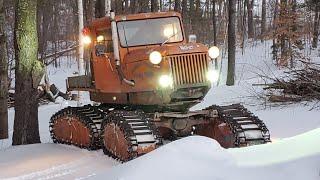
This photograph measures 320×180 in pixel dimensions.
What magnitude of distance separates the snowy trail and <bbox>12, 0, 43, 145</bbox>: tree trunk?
0.84m

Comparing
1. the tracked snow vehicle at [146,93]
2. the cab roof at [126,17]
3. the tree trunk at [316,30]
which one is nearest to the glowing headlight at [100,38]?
the tracked snow vehicle at [146,93]

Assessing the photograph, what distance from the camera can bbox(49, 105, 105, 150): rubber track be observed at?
10.1 meters

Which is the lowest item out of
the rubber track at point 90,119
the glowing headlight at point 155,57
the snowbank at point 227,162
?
the rubber track at point 90,119

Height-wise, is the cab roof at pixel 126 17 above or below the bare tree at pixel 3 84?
above

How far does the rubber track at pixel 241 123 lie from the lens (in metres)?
8.99

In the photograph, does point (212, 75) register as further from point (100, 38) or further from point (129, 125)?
point (100, 38)

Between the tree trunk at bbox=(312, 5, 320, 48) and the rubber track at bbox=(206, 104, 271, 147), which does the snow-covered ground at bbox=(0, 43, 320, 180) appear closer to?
the rubber track at bbox=(206, 104, 271, 147)

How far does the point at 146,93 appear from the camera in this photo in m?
9.63

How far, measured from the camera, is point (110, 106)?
10883 mm

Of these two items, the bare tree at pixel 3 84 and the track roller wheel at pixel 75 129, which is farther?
the bare tree at pixel 3 84

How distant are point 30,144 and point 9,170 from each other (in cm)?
245

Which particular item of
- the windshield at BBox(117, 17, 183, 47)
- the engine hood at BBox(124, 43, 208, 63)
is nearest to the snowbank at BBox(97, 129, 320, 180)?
the engine hood at BBox(124, 43, 208, 63)

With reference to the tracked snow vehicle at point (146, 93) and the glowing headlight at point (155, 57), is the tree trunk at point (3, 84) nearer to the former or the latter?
Result: the tracked snow vehicle at point (146, 93)

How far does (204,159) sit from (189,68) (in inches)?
166
